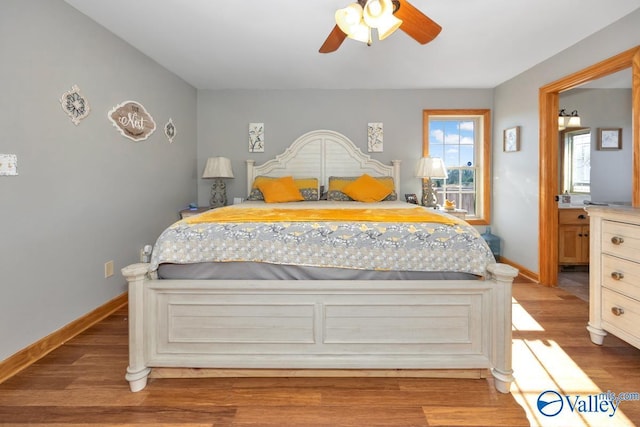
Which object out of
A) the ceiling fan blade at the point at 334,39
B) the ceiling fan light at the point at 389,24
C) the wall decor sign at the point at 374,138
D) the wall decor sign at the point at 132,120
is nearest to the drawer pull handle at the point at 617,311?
the ceiling fan light at the point at 389,24

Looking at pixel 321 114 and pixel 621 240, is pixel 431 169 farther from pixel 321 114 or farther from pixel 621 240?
pixel 621 240

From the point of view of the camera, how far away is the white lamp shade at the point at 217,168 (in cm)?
422

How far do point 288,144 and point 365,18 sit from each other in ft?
9.13

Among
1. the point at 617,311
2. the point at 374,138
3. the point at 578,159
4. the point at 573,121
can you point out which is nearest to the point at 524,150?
the point at 573,121

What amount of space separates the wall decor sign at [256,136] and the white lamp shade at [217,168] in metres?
0.45

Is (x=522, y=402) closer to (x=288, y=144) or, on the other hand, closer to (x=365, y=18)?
(x=365, y=18)

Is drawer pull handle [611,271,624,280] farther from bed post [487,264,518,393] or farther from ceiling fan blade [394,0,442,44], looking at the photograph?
ceiling fan blade [394,0,442,44]

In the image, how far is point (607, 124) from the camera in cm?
439

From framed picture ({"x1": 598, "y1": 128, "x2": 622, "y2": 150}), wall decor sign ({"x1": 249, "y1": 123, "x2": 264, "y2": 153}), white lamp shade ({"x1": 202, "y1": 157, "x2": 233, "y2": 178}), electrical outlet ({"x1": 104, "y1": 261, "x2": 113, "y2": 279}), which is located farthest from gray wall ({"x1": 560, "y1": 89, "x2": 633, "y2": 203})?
electrical outlet ({"x1": 104, "y1": 261, "x2": 113, "y2": 279})

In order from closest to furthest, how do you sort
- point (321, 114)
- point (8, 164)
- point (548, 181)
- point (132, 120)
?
point (8, 164) < point (132, 120) < point (548, 181) < point (321, 114)

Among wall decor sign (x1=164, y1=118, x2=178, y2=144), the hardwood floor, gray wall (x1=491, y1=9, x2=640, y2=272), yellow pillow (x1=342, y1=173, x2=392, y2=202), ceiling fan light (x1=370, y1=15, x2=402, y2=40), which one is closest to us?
the hardwood floor

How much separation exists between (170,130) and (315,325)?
9.85ft

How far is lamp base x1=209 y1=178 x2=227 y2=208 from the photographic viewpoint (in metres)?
4.41

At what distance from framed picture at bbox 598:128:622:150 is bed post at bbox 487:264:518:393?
3850 millimetres
